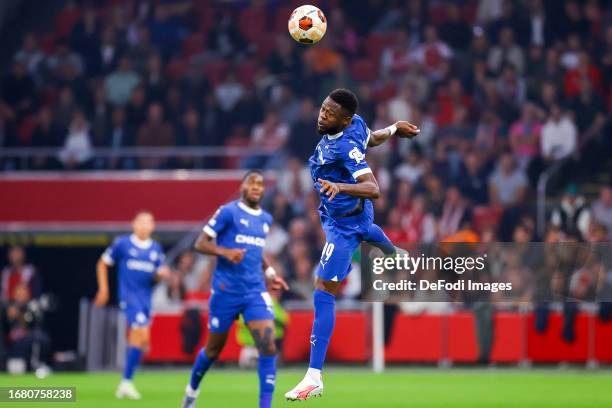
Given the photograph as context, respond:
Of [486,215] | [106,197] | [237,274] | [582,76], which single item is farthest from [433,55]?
[237,274]

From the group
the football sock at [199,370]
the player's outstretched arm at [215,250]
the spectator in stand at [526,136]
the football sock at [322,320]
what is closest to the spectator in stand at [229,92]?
the spectator in stand at [526,136]

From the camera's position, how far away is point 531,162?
20172 mm

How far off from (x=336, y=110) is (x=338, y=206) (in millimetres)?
784

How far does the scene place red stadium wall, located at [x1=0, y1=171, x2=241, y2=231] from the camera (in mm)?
21469

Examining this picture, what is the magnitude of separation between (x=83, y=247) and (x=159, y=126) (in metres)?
2.57

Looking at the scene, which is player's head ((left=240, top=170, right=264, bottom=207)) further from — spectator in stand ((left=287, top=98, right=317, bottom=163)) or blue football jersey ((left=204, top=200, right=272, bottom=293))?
spectator in stand ((left=287, top=98, right=317, bottom=163))

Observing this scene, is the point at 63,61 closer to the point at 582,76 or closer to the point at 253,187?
the point at 582,76

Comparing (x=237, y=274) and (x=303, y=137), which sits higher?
(x=303, y=137)

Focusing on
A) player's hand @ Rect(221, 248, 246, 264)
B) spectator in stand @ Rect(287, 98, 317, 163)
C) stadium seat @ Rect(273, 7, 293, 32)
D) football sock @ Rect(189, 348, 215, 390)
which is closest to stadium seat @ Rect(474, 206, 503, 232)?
spectator in stand @ Rect(287, 98, 317, 163)

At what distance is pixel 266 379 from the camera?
35.4 feet

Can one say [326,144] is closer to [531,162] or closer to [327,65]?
[531,162]

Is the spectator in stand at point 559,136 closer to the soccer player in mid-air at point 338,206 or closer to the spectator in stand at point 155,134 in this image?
the spectator in stand at point 155,134

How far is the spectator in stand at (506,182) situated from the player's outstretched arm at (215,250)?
362 inches

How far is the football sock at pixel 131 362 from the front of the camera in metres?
14.1
